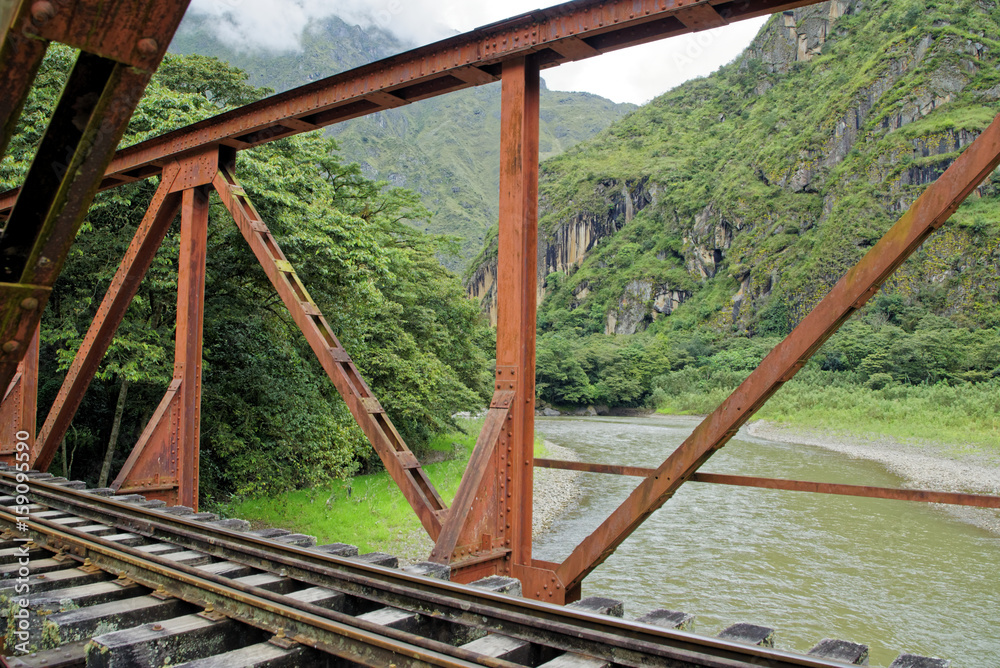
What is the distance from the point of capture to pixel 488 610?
266 centimetres

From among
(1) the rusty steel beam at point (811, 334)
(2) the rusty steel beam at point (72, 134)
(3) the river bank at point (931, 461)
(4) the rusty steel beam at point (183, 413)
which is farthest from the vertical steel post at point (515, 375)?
(3) the river bank at point (931, 461)

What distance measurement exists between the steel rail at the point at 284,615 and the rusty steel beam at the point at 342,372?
1169 mm

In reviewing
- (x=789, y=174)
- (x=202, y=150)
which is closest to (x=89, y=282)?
(x=202, y=150)

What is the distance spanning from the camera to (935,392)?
116 feet

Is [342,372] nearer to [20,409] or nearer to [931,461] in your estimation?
[20,409]

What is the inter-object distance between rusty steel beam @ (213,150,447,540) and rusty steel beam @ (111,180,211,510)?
50 cm

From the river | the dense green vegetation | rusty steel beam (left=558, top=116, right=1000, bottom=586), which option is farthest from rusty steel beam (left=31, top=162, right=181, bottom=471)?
the river

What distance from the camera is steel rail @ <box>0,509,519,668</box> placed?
2.34 meters

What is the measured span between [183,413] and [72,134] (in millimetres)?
4907

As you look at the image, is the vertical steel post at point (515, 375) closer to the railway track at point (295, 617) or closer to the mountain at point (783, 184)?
the railway track at point (295, 617)

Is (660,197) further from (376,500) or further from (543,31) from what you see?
(543,31)

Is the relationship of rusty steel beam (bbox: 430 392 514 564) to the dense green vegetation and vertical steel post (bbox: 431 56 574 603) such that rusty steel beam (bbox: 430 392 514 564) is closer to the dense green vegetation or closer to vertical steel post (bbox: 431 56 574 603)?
vertical steel post (bbox: 431 56 574 603)

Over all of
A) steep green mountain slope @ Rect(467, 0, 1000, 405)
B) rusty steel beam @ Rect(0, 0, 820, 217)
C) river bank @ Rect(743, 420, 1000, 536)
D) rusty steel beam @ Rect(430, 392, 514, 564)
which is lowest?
river bank @ Rect(743, 420, 1000, 536)

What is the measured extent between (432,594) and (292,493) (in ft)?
42.1
